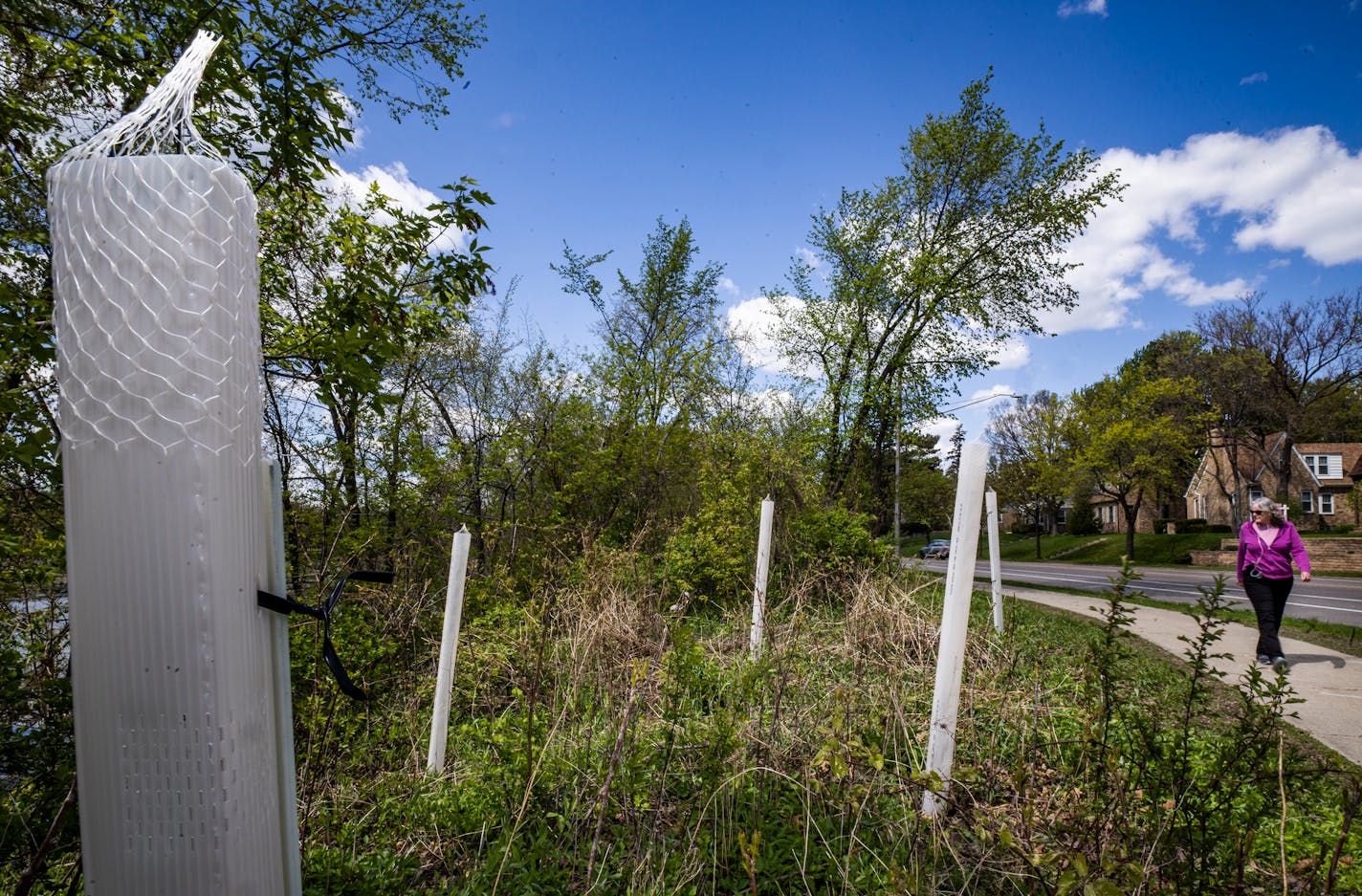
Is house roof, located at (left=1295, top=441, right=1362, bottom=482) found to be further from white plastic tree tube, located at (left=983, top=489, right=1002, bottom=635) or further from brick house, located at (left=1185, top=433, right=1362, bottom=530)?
white plastic tree tube, located at (left=983, top=489, right=1002, bottom=635)

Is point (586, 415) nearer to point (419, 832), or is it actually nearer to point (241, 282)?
point (419, 832)

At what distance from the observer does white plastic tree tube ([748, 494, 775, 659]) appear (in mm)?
4320

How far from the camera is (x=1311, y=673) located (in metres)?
5.99

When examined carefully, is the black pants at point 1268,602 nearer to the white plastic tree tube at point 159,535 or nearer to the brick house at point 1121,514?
the white plastic tree tube at point 159,535

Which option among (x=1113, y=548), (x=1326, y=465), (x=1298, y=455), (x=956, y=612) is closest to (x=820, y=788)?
(x=956, y=612)

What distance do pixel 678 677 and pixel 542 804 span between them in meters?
0.92

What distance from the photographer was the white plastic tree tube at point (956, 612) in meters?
2.70

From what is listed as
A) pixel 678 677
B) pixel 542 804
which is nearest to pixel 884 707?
pixel 678 677

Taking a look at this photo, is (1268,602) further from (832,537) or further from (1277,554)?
(832,537)

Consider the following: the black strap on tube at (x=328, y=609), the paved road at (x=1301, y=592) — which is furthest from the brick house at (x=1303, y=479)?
the black strap on tube at (x=328, y=609)

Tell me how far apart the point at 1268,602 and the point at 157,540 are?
8.24 meters

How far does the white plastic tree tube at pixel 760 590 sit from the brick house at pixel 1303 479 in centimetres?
3976

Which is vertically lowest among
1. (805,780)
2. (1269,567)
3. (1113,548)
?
(1113,548)

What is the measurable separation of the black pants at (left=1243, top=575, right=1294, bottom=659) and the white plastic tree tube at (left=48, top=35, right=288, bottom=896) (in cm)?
790
